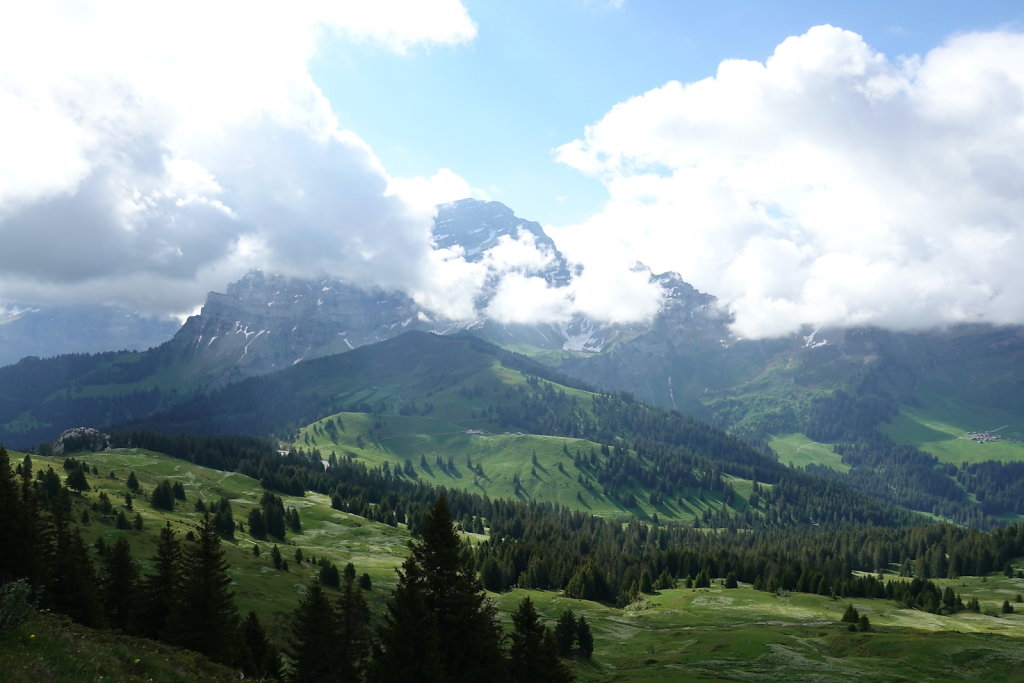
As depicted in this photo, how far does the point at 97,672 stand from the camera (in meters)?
24.5

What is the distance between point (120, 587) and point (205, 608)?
2604 cm

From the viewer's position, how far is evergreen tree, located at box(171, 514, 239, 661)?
48438mm

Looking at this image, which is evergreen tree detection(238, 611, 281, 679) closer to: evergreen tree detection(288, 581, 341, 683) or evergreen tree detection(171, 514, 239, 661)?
evergreen tree detection(288, 581, 341, 683)

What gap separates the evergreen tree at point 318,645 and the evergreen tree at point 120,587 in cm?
2255

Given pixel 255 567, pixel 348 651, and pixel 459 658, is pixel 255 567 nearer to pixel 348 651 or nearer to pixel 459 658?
pixel 348 651

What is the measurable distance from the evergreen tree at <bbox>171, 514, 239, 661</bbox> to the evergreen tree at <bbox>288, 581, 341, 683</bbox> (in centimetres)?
567

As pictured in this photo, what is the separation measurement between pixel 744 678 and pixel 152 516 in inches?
5044

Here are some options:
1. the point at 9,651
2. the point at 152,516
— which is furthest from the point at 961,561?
the point at 9,651

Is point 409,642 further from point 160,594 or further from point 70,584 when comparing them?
point 70,584

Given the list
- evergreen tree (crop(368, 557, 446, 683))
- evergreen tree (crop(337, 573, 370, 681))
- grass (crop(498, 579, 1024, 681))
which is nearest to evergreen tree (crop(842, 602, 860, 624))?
grass (crop(498, 579, 1024, 681))

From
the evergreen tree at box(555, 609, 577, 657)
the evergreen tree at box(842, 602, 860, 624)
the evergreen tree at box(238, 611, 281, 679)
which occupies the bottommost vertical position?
the evergreen tree at box(555, 609, 577, 657)

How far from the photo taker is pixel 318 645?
52000 millimetres

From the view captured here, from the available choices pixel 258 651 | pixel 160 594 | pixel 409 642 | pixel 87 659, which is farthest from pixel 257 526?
pixel 87 659

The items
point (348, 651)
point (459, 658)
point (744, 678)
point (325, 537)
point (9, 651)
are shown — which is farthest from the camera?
point (325, 537)
